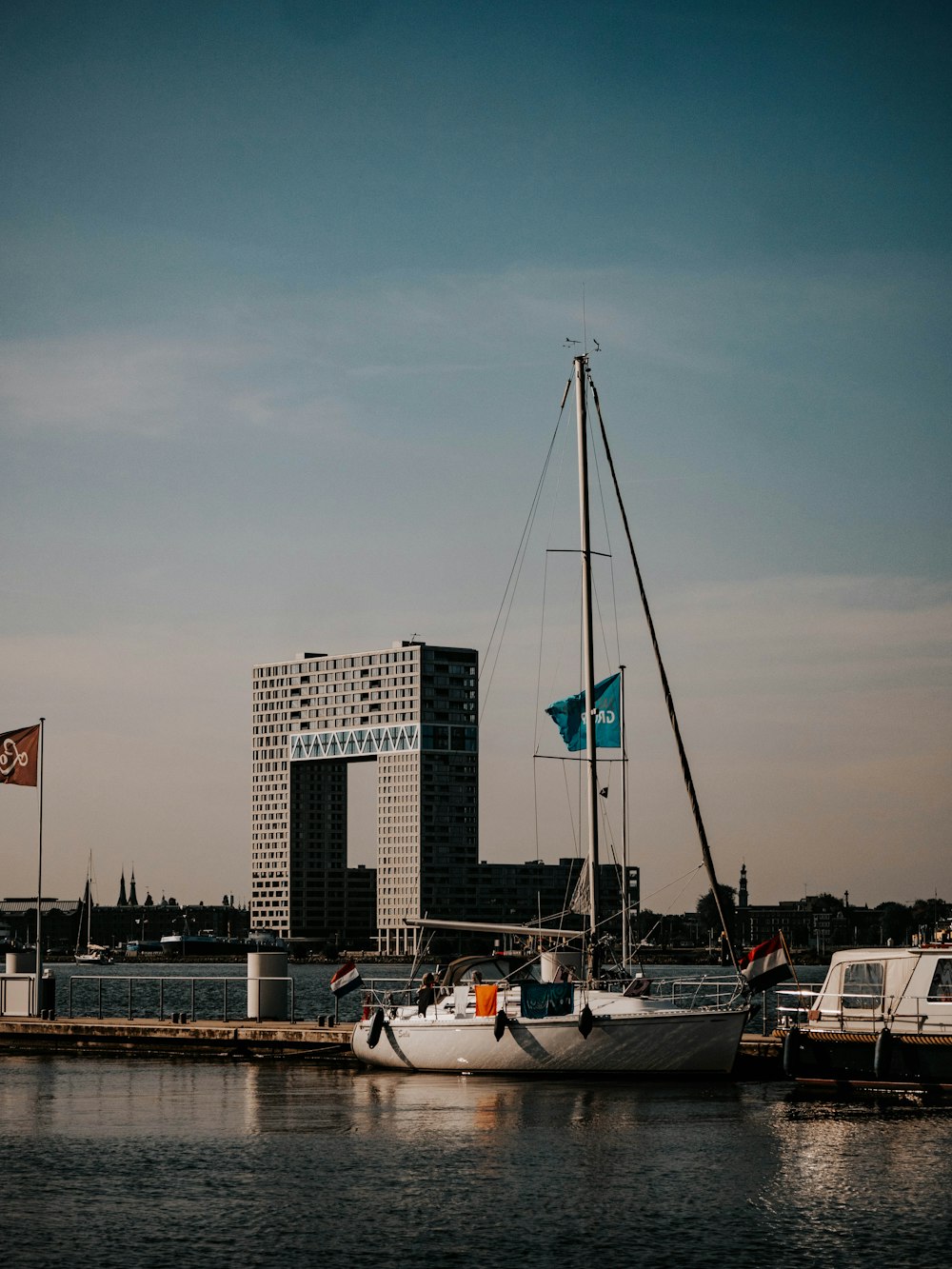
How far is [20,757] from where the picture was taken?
182 ft

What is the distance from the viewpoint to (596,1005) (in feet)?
131

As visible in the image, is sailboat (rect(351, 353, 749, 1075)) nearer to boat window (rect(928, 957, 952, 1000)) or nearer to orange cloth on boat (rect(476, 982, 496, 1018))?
orange cloth on boat (rect(476, 982, 496, 1018))

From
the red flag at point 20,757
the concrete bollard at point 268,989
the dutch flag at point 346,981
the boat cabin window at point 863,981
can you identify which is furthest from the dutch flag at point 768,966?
the red flag at point 20,757

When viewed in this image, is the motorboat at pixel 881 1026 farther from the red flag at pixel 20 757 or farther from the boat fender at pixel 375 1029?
the red flag at pixel 20 757

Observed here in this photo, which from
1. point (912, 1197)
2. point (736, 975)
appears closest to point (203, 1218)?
point (912, 1197)

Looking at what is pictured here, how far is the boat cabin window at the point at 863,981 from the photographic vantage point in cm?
3772

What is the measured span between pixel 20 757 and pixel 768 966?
27566 millimetres

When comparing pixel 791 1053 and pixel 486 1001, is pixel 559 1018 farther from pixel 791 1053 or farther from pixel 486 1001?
pixel 791 1053

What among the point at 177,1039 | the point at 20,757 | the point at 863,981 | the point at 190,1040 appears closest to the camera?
the point at 863,981

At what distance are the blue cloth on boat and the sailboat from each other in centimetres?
2

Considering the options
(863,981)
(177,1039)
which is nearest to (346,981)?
(177,1039)

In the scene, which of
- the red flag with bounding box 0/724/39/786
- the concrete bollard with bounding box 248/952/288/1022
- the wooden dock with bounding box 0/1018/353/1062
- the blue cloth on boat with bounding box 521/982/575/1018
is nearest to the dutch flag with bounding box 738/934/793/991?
the blue cloth on boat with bounding box 521/982/575/1018

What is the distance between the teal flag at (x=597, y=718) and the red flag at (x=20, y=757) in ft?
65.8

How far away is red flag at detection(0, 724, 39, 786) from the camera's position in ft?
182
